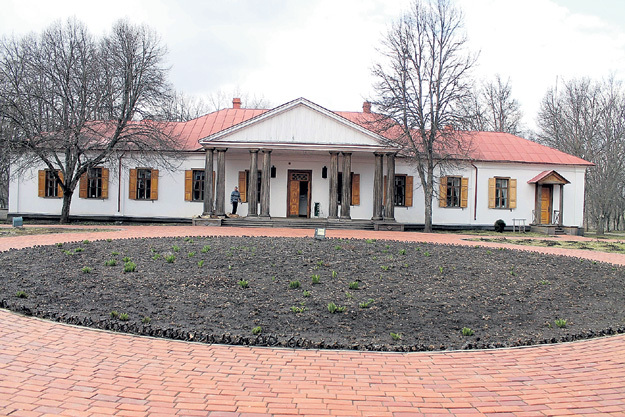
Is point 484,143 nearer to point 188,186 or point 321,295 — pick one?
point 188,186

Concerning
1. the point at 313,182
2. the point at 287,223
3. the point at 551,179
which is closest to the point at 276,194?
the point at 313,182

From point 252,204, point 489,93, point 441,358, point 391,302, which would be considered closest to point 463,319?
point 391,302

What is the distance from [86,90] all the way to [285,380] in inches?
897

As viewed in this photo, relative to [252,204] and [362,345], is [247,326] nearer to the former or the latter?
[362,345]

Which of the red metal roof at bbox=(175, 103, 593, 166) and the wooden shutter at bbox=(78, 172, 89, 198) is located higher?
the red metal roof at bbox=(175, 103, 593, 166)

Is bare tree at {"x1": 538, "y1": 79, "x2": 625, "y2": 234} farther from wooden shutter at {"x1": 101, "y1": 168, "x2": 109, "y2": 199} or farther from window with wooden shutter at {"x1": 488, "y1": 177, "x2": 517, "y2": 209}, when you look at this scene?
wooden shutter at {"x1": 101, "y1": 168, "x2": 109, "y2": 199}

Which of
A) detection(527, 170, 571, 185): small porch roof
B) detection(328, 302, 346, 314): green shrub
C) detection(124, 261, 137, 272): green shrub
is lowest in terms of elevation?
detection(328, 302, 346, 314): green shrub

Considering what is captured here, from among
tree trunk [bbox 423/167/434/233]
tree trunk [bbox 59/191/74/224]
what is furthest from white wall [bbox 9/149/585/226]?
tree trunk [bbox 423/167/434/233]

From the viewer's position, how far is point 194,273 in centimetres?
757

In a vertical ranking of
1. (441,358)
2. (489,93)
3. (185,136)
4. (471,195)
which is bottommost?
(441,358)

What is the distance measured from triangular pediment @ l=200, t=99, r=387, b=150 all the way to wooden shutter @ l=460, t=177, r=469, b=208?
250 inches

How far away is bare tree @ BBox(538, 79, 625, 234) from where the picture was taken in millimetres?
31531

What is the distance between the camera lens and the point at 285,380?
Result: 3.79 meters

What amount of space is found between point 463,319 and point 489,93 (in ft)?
138
